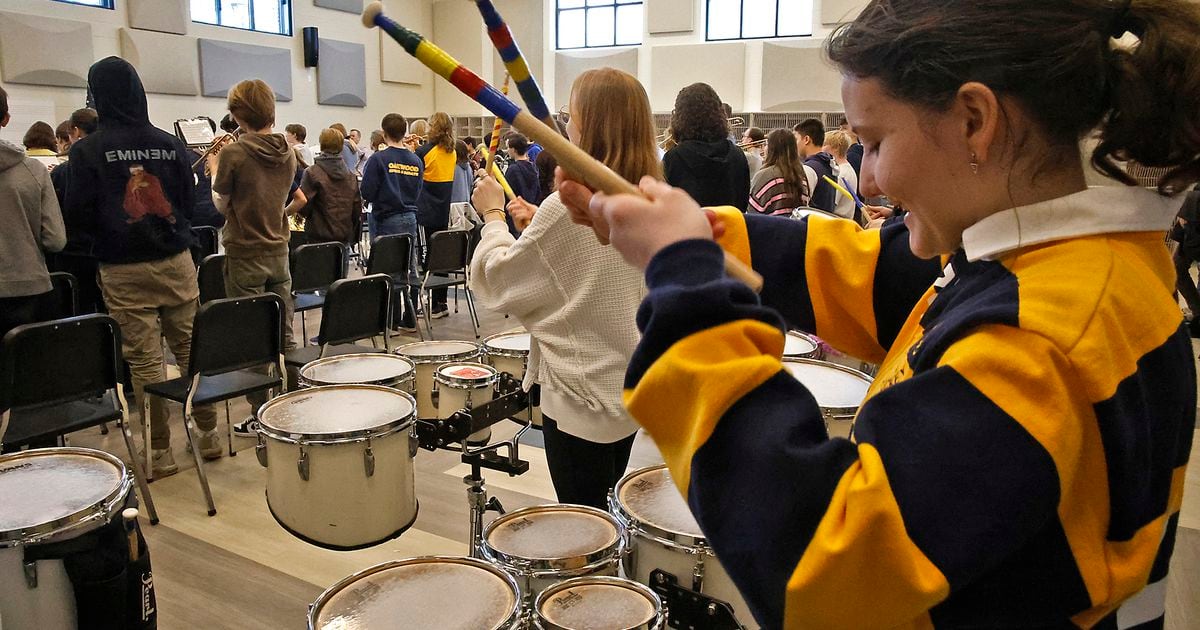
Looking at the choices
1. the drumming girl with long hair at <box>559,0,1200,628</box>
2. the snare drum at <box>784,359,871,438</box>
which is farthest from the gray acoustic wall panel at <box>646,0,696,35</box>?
the drumming girl with long hair at <box>559,0,1200,628</box>

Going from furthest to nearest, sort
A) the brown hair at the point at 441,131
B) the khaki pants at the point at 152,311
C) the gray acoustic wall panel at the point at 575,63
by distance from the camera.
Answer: the gray acoustic wall panel at the point at 575,63, the brown hair at the point at 441,131, the khaki pants at the point at 152,311

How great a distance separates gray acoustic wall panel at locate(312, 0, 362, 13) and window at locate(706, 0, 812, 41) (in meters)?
6.09

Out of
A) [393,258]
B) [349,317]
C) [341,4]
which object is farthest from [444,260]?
[341,4]

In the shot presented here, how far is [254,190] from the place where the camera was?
398cm

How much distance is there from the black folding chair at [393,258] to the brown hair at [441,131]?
105cm

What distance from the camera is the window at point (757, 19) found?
43.5 ft

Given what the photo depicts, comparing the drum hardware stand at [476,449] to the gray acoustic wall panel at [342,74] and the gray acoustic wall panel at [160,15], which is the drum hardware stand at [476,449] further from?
the gray acoustic wall panel at [342,74]

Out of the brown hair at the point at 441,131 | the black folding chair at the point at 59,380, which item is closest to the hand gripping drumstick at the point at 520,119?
the black folding chair at the point at 59,380

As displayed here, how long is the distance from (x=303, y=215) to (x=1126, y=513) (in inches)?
216

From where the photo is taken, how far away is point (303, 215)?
5.47m

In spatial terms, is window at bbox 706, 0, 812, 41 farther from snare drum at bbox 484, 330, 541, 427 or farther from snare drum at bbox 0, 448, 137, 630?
snare drum at bbox 0, 448, 137, 630

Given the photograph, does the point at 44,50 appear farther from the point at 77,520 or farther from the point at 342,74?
the point at 77,520

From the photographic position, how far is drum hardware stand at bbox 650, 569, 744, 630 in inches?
53.9

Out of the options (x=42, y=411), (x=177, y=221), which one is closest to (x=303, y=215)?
(x=177, y=221)
